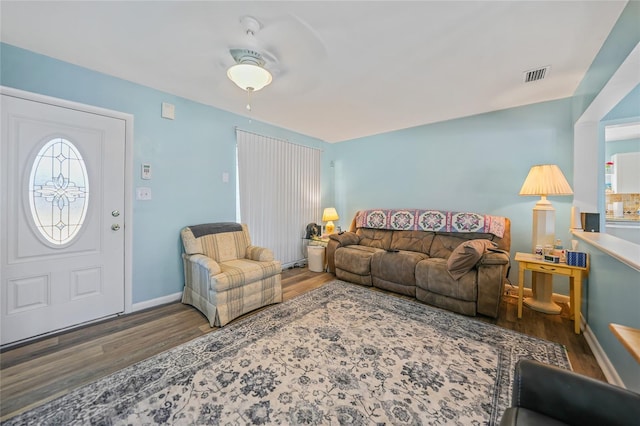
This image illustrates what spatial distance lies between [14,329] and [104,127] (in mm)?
1888

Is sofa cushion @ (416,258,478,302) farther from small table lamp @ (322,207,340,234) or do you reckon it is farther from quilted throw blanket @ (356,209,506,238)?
small table lamp @ (322,207,340,234)

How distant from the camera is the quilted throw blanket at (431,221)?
3.07m

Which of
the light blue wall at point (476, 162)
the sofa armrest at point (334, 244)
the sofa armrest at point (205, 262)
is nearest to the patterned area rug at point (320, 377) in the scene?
the sofa armrest at point (205, 262)

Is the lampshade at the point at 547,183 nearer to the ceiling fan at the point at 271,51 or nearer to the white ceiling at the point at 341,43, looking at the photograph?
the white ceiling at the point at 341,43

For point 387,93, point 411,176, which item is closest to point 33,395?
point 387,93

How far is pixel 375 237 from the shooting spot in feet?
13.0

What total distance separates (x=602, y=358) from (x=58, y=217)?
14.9ft

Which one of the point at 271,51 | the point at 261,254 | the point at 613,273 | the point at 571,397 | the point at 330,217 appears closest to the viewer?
the point at 571,397

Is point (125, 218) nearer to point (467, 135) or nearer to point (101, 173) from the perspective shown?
point (101, 173)

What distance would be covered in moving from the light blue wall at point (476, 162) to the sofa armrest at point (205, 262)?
3.02 meters

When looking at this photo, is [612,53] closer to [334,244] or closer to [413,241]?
[413,241]

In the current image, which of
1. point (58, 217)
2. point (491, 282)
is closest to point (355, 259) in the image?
point (491, 282)

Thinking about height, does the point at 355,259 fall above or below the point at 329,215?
below

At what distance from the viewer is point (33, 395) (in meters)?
1.49
